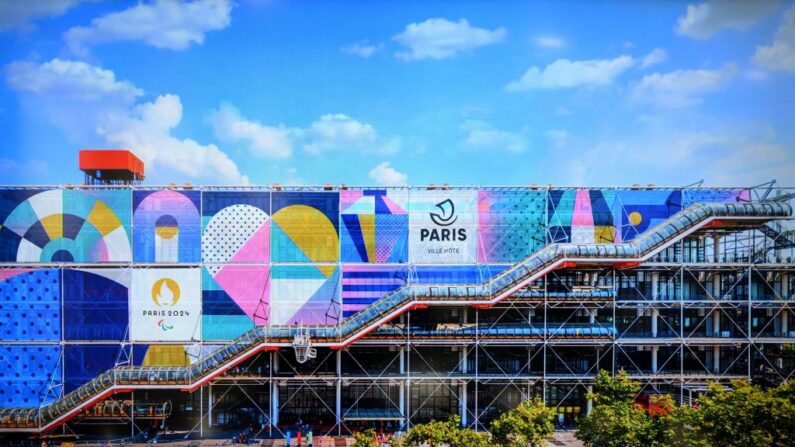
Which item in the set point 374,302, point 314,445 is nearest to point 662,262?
point 374,302

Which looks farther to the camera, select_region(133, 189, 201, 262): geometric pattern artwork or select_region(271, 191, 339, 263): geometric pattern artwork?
select_region(271, 191, 339, 263): geometric pattern artwork

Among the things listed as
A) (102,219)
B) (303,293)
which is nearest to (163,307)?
(102,219)

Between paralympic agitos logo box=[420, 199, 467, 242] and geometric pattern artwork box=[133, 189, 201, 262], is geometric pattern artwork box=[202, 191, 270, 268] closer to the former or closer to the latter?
geometric pattern artwork box=[133, 189, 201, 262]

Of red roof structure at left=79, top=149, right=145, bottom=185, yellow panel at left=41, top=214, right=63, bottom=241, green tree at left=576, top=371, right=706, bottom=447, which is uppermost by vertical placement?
red roof structure at left=79, top=149, right=145, bottom=185

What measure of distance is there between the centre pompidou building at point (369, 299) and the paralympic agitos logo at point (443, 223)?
68mm

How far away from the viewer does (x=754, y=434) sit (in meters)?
11.8

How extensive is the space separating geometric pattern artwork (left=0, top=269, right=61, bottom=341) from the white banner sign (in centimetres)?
346

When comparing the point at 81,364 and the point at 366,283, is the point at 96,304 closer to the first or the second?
the point at 81,364

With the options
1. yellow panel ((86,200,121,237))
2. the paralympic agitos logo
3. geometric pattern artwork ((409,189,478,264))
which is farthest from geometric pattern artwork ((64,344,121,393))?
the paralympic agitos logo

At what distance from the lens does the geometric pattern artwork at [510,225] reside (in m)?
20.8

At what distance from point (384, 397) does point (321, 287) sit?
6184 mm

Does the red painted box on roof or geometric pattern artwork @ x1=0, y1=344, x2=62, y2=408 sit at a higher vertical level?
the red painted box on roof

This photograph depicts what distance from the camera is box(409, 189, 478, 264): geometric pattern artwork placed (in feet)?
68.0

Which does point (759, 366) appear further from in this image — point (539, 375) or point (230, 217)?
point (230, 217)
